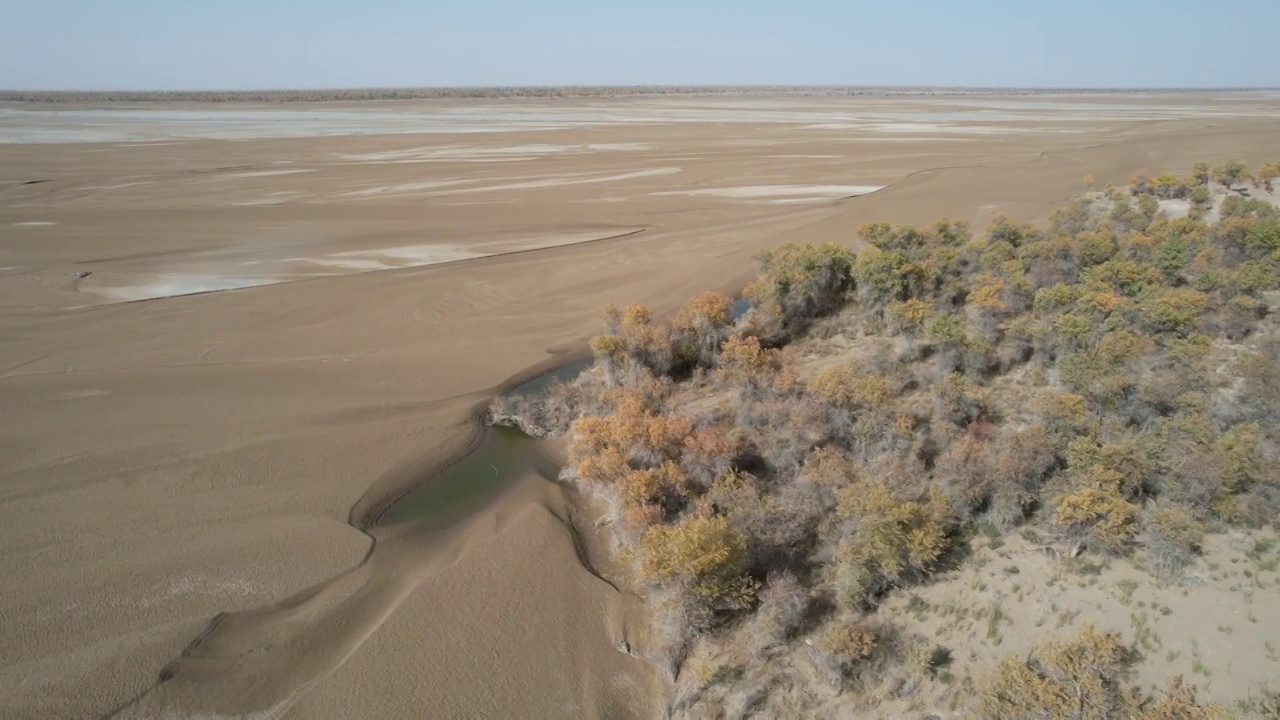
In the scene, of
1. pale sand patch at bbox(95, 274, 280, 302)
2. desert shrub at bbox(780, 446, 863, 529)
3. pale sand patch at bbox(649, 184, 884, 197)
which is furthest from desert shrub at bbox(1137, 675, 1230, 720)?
pale sand patch at bbox(649, 184, 884, 197)

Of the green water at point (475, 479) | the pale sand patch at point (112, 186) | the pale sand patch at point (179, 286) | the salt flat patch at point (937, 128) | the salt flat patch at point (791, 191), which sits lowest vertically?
the green water at point (475, 479)

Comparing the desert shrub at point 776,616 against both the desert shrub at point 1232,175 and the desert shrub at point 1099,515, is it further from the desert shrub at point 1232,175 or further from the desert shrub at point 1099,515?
the desert shrub at point 1232,175

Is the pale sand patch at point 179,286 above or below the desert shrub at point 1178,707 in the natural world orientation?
above

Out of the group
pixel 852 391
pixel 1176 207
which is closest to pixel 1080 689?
pixel 852 391

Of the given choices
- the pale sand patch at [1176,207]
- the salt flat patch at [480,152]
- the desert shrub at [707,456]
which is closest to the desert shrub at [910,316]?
the desert shrub at [707,456]

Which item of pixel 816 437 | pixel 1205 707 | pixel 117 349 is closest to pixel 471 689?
pixel 816 437

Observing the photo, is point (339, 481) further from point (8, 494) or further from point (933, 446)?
point (933, 446)

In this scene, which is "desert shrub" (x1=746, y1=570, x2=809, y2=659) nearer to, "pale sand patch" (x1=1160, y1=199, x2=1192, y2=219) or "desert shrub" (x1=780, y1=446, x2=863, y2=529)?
"desert shrub" (x1=780, y1=446, x2=863, y2=529)
